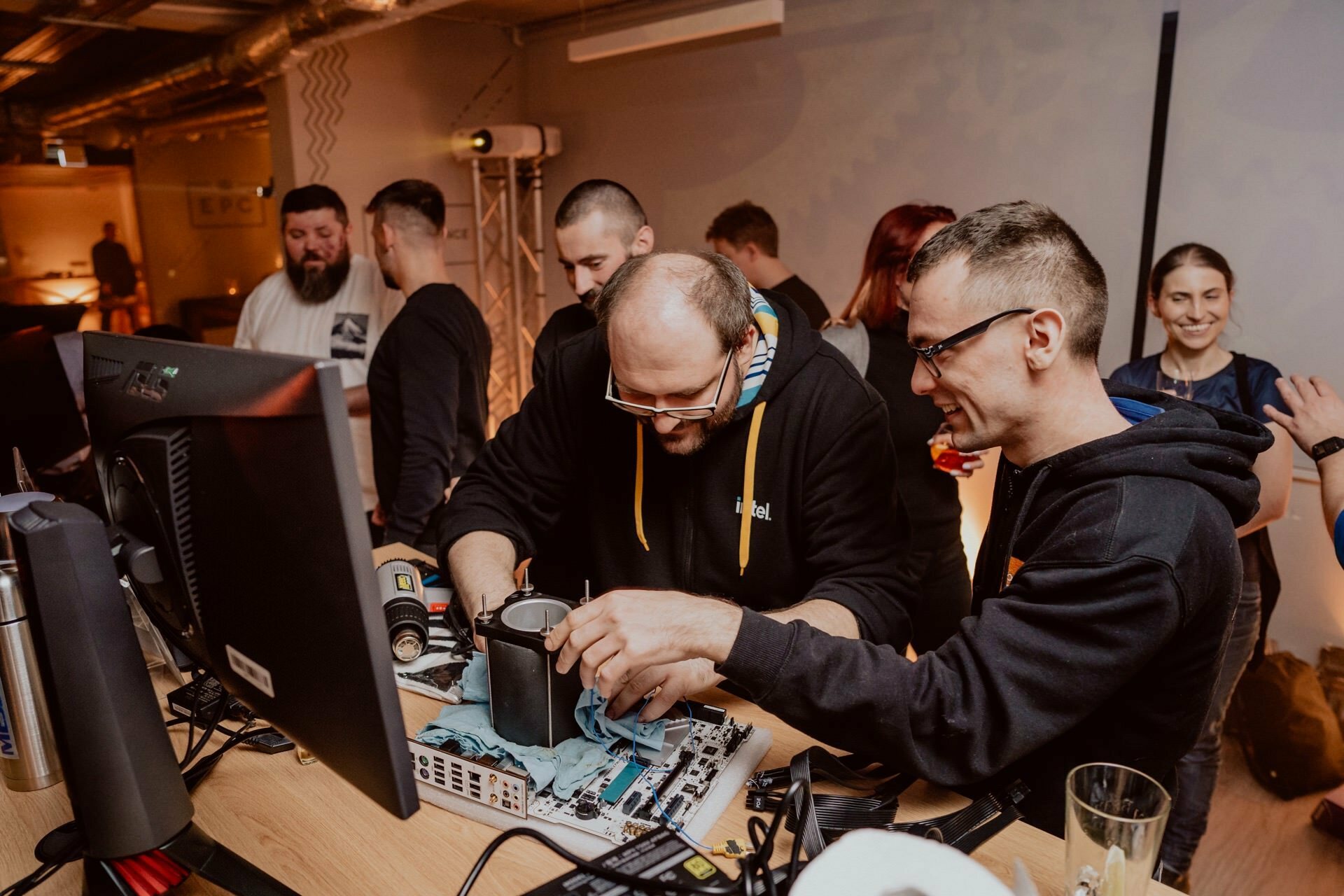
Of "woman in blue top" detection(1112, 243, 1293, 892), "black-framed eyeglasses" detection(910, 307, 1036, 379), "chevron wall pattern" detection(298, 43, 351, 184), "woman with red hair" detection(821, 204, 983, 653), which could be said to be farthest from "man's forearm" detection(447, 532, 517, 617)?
"chevron wall pattern" detection(298, 43, 351, 184)

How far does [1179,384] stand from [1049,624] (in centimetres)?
200

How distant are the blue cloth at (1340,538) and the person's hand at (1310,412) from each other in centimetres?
19

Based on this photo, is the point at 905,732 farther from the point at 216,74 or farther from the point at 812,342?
the point at 216,74

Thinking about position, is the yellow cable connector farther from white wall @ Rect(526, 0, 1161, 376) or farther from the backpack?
white wall @ Rect(526, 0, 1161, 376)

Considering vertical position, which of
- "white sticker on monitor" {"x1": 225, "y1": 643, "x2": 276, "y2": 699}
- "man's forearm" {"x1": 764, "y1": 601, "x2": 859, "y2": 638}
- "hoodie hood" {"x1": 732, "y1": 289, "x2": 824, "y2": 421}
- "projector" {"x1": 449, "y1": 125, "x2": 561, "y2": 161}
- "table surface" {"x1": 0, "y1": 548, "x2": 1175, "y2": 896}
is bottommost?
"table surface" {"x1": 0, "y1": 548, "x2": 1175, "y2": 896}

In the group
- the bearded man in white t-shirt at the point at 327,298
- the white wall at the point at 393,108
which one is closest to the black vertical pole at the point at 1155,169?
the bearded man in white t-shirt at the point at 327,298

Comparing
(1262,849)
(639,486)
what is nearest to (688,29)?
(639,486)

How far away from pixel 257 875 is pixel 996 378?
3.41 ft

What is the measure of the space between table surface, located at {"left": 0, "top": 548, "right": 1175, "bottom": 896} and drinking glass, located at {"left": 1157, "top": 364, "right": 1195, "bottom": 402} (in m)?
2.03

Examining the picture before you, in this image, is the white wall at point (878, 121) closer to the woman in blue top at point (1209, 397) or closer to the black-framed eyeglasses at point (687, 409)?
the woman in blue top at point (1209, 397)

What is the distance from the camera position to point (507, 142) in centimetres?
550

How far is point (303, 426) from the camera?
643mm

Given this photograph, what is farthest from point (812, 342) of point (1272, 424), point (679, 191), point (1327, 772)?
point (679, 191)

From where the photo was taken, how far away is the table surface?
2.98 ft
